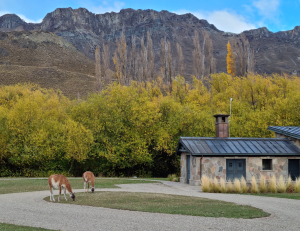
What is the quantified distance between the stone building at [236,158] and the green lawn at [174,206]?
7.47 meters

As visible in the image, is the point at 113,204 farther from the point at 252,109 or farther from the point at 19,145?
the point at 252,109

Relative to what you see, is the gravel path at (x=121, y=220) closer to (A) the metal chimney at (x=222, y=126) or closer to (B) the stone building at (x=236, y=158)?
(B) the stone building at (x=236, y=158)

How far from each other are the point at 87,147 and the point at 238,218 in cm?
2243

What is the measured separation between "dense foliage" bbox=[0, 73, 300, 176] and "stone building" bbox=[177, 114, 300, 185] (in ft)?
31.4

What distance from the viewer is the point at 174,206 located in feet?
41.8

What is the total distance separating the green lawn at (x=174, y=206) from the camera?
11.1 metres

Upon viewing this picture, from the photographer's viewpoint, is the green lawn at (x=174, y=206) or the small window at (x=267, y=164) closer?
the green lawn at (x=174, y=206)

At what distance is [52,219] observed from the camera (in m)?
10.0

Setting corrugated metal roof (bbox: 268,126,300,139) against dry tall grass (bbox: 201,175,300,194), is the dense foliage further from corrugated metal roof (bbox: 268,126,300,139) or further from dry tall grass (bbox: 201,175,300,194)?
dry tall grass (bbox: 201,175,300,194)

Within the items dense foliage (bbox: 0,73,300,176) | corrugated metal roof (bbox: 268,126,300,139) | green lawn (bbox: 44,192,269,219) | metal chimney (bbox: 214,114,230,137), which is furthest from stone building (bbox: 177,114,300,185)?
dense foliage (bbox: 0,73,300,176)

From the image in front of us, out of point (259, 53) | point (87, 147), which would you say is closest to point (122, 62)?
point (87, 147)

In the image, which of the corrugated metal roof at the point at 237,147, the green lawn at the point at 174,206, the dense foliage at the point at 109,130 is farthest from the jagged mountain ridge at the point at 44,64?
the green lawn at the point at 174,206

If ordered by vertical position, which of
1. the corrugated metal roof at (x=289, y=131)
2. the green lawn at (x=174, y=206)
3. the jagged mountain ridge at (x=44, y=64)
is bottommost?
the green lawn at (x=174, y=206)

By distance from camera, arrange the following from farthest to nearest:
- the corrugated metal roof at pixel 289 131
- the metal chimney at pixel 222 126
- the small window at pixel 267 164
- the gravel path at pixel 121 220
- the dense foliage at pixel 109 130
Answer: the dense foliage at pixel 109 130, the metal chimney at pixel 222 126, the corrugated metal roof at pixel 289 131, the small window at pixel 267 164, the gravel path at pixel 121 220
